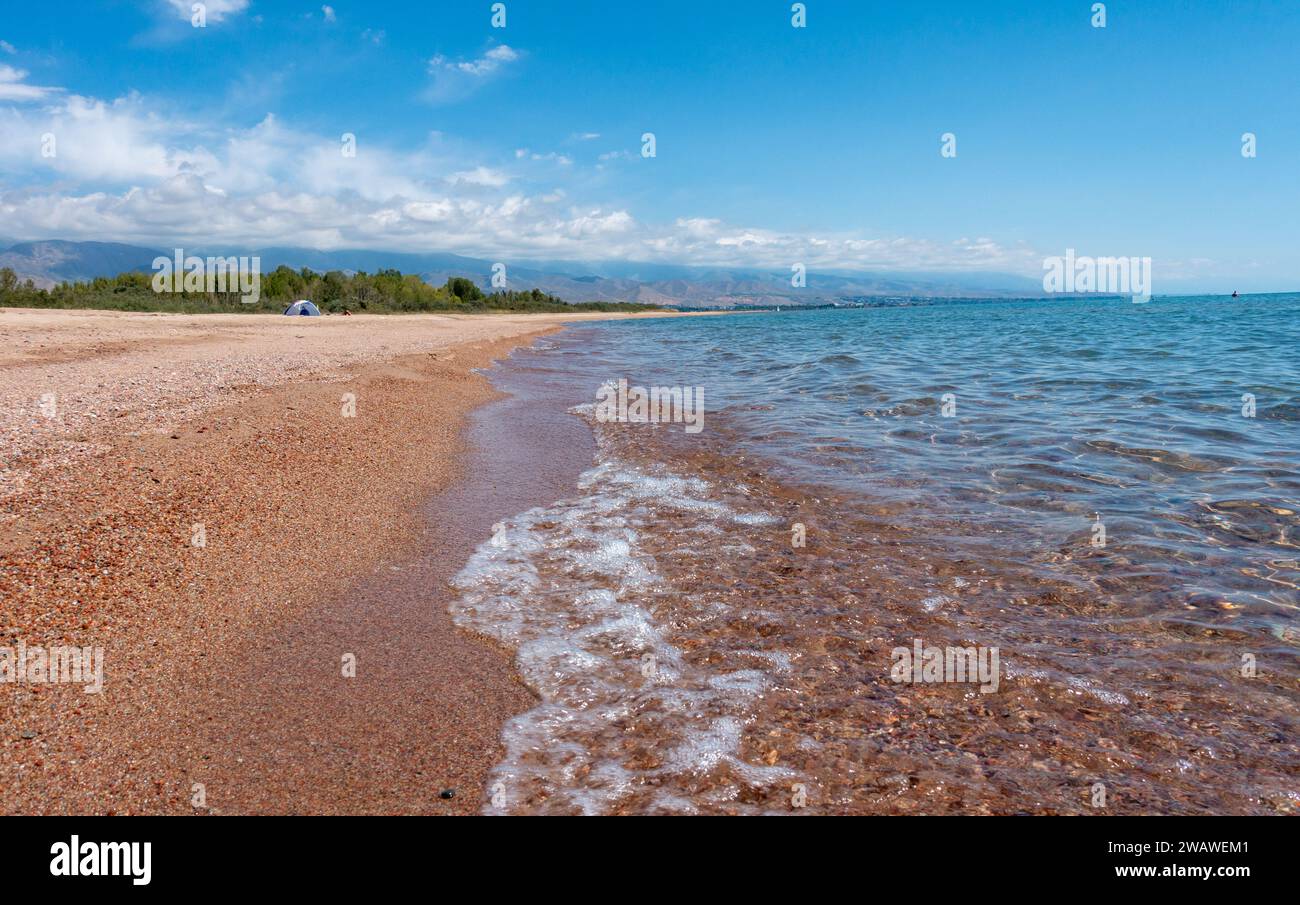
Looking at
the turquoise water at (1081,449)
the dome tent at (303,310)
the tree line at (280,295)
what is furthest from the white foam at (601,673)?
the tree line at (280,295)

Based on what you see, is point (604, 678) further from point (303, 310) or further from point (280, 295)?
point (280, 295)

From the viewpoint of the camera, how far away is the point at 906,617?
18.5 feet

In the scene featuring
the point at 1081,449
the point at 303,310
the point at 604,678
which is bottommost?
the point at 604,678

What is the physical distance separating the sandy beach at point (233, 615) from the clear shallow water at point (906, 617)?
58cm

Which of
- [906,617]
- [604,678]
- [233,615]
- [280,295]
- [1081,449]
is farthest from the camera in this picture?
[280,295]

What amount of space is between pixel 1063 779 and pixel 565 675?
3.02 meters

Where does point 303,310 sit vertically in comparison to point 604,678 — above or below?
above

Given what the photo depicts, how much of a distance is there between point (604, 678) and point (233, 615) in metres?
2.94

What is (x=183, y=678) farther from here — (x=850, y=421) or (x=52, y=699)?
(x=850, y=421)

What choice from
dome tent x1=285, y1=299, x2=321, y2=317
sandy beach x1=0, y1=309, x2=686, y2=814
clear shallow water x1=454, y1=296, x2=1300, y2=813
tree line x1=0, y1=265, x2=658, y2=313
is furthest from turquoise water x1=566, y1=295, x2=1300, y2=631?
tree line x1=0, y1=265, x2=658, y2=313

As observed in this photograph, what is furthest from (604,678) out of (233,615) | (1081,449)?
(1081,449)

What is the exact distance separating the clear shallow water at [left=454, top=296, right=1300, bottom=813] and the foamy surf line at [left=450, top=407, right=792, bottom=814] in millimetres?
20

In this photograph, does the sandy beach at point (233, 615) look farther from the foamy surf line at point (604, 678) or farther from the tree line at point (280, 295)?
the tree line at point (280, 295)

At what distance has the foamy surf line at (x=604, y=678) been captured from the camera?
143 inches
